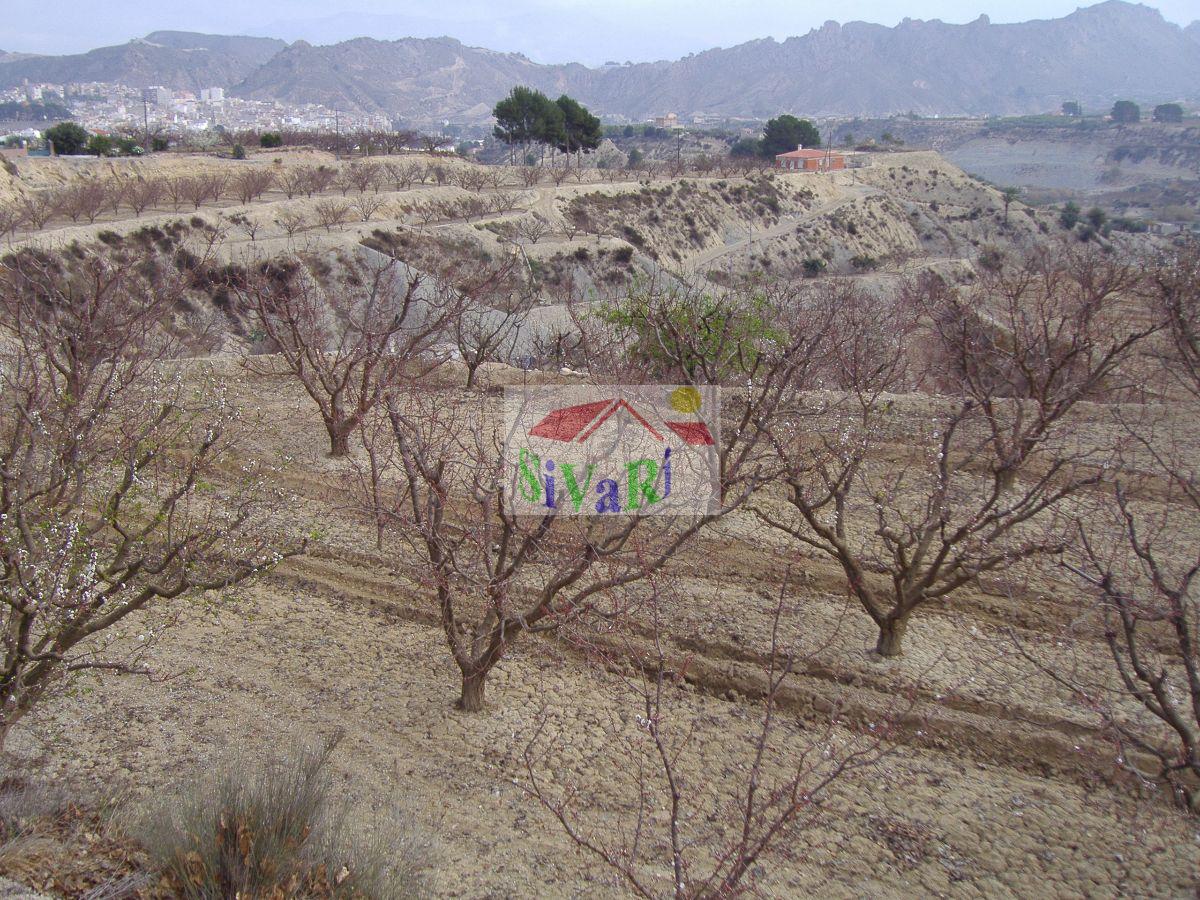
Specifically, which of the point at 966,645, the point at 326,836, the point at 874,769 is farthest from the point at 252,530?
the point at 966,645

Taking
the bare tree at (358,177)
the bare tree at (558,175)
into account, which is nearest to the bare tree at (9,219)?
the bare tree at (358,177)

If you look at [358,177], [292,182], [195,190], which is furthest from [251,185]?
[358,177]

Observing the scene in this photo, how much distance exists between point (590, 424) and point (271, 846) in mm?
7949

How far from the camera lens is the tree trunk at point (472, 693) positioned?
251 inches

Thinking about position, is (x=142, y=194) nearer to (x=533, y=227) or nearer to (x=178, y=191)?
(x=178, y=191)

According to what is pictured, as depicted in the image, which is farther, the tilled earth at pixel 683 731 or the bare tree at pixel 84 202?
the bare tree at pixel 84 202

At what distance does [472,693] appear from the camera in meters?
6.46

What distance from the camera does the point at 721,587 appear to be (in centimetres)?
856

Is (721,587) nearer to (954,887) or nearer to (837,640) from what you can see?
(837,640)

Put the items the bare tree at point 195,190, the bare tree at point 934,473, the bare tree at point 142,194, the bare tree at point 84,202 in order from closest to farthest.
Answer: the bare tree at point 934,473, the bare tree at point 84,202, the bare tree at point 142,194, the bare tree at point 195,190

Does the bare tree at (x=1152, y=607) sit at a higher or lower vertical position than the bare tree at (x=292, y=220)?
lower

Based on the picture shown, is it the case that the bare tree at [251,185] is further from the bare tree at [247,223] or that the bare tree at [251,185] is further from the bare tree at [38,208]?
the bare tree at [38,208]

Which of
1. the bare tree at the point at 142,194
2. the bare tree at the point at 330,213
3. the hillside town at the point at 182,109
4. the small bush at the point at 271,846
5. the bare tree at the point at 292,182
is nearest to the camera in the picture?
the small bush at the point at 271,846

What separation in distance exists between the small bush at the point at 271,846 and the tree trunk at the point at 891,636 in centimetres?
434
